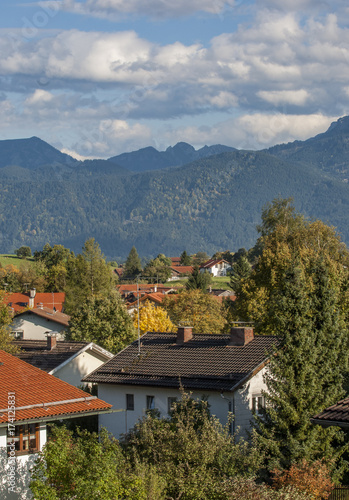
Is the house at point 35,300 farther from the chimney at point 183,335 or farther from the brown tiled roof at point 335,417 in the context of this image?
the brown tiled roof at point 335,417

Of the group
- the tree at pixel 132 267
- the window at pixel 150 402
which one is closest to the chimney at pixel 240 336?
the window at pixel 150 402

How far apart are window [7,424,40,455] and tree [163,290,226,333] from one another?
38.9 m

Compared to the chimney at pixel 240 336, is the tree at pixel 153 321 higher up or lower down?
higher up

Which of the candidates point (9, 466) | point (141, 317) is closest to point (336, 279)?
point (9, 466)

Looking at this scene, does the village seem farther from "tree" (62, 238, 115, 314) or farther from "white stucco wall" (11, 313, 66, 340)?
"tree" (62, 238, 115, 314)

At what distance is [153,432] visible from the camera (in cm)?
2116

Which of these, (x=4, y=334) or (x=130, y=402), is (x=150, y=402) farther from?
(x=4, y=334)

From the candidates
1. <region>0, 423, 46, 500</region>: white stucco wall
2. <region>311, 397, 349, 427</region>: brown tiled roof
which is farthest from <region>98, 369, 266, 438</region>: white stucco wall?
<region>311, 397, 349, 427</region>: brown tiled roof

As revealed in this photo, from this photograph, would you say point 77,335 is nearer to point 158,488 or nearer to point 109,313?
point 109,313

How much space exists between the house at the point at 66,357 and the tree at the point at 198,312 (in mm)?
20393

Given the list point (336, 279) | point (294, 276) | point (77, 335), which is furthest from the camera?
point (77, 335)

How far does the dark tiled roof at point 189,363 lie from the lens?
27.0 metres

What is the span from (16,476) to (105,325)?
28.0 m

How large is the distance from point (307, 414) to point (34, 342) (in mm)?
21424
